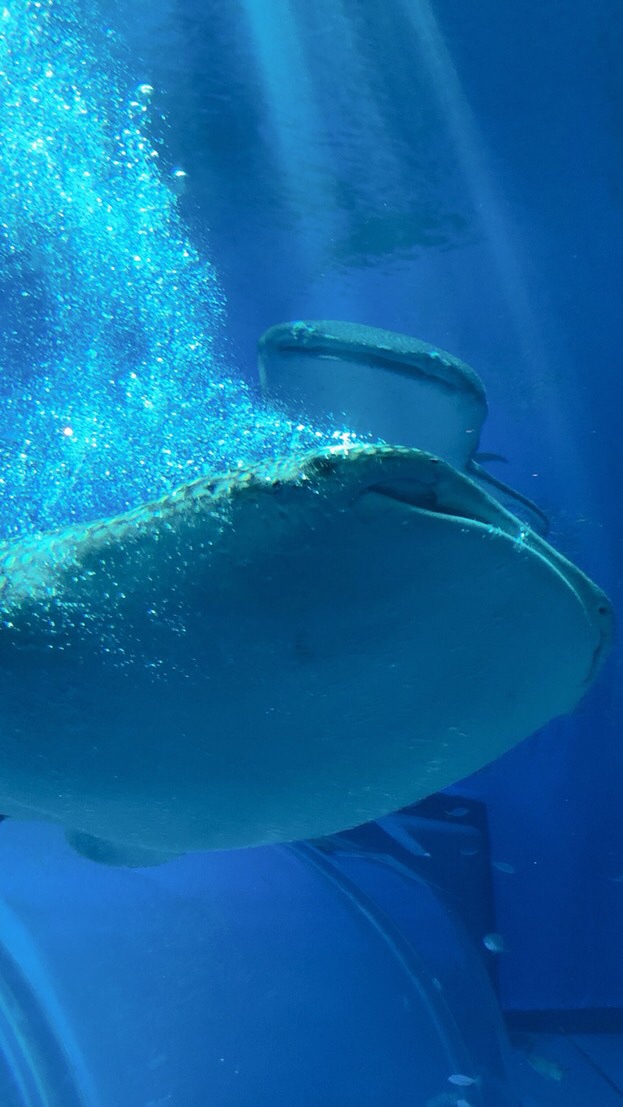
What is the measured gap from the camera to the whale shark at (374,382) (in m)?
3.95

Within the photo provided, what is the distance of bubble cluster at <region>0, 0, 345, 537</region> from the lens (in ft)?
14.8

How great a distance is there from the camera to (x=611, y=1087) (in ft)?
24.3

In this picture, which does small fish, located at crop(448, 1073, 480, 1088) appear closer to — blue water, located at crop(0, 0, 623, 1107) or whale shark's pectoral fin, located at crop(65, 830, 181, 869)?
blue water, located at crop(0, 0, 623, 1107)

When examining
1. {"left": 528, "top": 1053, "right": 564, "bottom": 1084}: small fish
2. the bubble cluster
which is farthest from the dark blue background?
{"left": 528, "top": 1053, "right": 564, "bottom": 1084}: small fish

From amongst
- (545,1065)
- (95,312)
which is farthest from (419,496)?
(545,1065)

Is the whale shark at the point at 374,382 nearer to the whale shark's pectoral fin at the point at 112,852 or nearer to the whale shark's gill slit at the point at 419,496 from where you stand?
the whale shark's pectoral fin at the point at 112,852

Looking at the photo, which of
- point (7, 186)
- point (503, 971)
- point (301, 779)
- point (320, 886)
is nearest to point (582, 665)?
point (301, 779)

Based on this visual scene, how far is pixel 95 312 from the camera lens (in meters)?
5.66

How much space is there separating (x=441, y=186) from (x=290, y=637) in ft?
14.4

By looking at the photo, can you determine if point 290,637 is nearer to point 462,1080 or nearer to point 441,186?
point 441,186

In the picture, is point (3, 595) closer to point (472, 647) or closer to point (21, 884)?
point (472, 647)

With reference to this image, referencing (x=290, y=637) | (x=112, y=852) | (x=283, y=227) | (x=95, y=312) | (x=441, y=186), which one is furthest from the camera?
(x=95, y=312)

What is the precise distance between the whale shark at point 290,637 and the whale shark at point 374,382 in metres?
2.57

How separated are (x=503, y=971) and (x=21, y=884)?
583 cm
